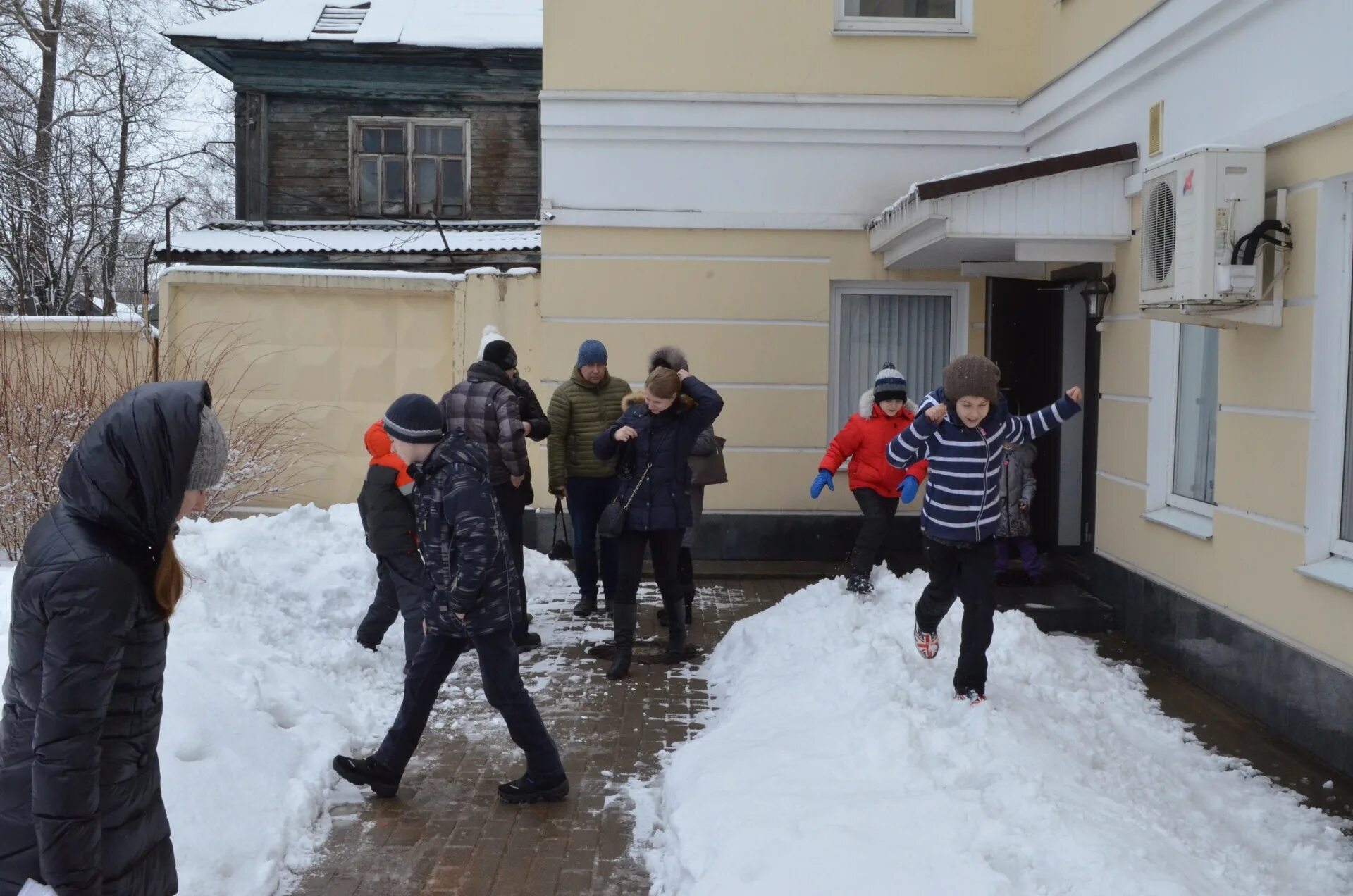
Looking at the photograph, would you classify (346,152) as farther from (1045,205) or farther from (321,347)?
(1045,205)

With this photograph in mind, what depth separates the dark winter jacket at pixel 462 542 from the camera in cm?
489

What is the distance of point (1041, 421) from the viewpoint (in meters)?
5.99

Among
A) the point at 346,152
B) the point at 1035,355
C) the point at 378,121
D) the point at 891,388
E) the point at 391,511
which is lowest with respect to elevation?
the point at 391,511

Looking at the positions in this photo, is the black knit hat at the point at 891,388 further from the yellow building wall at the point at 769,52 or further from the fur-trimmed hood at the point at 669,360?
the yellow building wall at the point at 769,52

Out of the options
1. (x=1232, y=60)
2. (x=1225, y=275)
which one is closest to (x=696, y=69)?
(x=1232, y=60)

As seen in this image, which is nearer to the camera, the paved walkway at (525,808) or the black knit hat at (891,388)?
the paved walkway at (525,808)

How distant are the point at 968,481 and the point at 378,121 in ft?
48.2

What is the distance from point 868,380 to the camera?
10797 mm

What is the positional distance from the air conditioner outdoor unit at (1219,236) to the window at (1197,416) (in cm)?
103

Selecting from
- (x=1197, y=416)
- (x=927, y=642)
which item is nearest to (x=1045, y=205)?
(x=1197, y=416)

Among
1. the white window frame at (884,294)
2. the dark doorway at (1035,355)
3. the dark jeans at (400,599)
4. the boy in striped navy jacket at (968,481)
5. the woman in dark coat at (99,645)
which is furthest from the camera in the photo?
the white window frame at (884,294)

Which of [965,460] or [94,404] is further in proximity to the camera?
[94,404]

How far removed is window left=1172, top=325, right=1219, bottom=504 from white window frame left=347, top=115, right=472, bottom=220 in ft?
42.7

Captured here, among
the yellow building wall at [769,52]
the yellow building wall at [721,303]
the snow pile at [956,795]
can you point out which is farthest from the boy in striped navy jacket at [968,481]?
the yellow building wall at [769,52]
